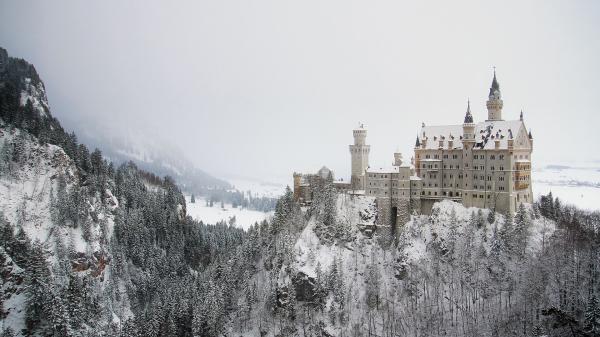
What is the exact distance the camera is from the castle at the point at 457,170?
107750mm

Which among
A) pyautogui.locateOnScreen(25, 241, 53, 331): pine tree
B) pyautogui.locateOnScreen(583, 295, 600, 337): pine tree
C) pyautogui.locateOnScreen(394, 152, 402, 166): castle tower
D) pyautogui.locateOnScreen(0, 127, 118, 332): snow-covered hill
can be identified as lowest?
pyautogui.locateOnScreen(25, 241, 53, 331): pine tree

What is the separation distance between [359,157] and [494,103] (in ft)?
116

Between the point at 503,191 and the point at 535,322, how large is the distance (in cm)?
3048

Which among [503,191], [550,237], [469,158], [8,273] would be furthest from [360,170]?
[8,273]

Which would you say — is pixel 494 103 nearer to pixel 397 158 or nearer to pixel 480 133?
pixel 480 133

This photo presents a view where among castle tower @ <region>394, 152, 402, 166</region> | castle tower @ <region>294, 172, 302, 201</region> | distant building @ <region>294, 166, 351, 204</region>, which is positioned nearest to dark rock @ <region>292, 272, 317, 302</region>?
distant building @ <region>294, 166, 351, 204</region>

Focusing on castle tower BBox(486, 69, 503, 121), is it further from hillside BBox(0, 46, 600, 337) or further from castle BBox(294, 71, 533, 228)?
hillside BBox(0, 46, 600, 337)

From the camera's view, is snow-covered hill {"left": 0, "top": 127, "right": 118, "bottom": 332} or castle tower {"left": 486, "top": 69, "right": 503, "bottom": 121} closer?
castle tower {"left": 486, "top": 69, "right": 503, "bottom": 121}

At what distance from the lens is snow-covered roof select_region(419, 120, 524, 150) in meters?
109

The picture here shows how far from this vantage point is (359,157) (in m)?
122

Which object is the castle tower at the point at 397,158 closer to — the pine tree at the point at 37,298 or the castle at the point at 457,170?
the castle at the point at 457,170

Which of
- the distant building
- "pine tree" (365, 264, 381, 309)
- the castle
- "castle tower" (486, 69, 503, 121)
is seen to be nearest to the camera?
"pine tree" (365, 264, 381, 309)

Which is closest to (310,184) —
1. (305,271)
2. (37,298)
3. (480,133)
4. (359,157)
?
(359,157)

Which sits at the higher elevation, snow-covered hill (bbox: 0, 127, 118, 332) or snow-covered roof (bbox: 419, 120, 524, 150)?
snow-covered roof (bbox: 419, 120, 524, 150)
